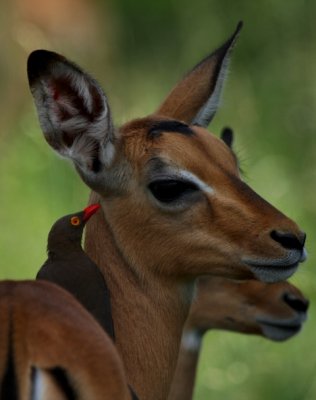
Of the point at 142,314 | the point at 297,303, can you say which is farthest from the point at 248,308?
the point at 142,314

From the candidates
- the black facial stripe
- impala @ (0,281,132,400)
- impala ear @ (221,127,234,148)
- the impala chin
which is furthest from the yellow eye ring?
impala @ (0,281,132,400)

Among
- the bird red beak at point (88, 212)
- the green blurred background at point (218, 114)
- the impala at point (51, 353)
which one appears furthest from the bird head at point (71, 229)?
the green blurred background at point (218, 114)

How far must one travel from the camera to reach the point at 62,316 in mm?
3207

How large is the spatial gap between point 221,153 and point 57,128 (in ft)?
1.45

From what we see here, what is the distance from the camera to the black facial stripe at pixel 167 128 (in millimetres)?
4207

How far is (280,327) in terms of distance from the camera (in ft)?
17.1

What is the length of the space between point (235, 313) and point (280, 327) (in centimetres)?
20

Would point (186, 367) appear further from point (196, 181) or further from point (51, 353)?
point (51, 353)

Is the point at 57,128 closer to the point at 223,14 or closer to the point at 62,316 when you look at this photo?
the point at 62,316

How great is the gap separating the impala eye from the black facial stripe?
0.13 meters

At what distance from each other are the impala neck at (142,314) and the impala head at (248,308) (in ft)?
2.89

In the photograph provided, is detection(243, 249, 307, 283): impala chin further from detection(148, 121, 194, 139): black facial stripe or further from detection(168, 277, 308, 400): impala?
detection(168, 277, 308, 400): impala

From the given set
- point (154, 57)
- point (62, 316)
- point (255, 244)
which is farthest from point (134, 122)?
point (154, 57)

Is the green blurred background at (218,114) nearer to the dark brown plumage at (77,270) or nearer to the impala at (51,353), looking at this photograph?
the dark brown plumage at (77,270)
